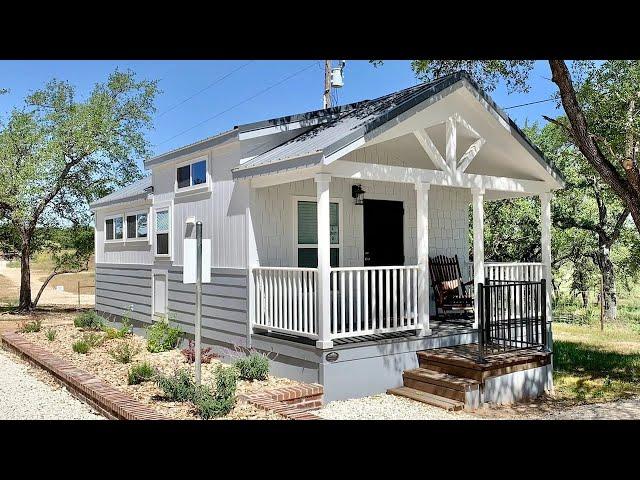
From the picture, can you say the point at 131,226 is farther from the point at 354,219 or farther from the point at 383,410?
the point at 383,410

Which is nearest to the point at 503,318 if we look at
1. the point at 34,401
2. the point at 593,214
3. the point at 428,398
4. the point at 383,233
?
the point at 428,398

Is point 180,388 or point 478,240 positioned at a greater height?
point 478,240

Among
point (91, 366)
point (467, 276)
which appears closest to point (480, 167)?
point (467, 276)

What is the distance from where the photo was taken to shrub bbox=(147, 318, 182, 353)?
9344 millimetres

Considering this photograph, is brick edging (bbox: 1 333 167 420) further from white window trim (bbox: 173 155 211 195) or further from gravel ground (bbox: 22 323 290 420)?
white window trim (bbox: 173 155 211 195)

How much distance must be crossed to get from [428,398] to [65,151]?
14485 mm

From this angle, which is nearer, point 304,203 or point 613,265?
point 304,203

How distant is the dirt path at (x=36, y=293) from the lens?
2202cm

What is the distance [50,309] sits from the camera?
18562 mm

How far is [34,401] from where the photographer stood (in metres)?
6.78

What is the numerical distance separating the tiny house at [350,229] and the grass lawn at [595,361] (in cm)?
72
